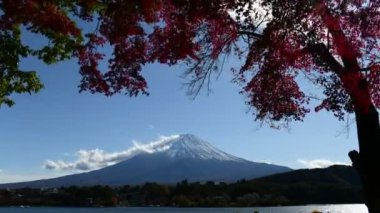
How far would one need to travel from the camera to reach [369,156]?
491 inches

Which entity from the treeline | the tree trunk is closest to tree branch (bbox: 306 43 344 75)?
the tree trunk

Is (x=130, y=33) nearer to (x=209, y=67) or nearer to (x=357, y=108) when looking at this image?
(x=209, y=67)

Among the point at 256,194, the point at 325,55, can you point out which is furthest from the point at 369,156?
the point at 256,194

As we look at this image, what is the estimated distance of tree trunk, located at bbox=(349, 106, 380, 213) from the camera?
12.4 metres

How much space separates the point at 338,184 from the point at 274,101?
479 ft

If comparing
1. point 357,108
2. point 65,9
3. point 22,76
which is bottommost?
point 357,108

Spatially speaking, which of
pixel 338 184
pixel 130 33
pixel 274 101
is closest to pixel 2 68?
pixel 130 33

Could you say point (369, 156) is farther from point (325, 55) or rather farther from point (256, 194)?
point (256, 194)

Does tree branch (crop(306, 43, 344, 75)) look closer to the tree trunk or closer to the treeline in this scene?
the tree trunk

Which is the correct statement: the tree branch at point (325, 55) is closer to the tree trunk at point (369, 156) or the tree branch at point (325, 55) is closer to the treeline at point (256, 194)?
the tree trunk at point (369, 156)

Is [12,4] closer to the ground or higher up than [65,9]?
closer to the ground

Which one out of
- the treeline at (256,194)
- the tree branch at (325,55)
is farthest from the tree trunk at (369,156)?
the treeline at (256,194)

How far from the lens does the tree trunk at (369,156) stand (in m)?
12.4

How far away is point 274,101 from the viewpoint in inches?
609
